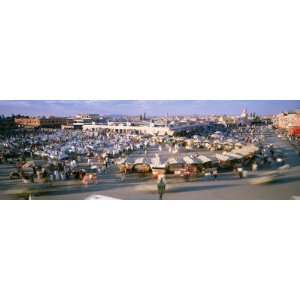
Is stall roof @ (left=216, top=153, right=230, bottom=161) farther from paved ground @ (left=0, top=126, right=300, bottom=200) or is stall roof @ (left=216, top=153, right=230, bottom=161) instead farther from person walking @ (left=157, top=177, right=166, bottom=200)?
person walking @ (left=157, top=177, right=166, bottom=200)

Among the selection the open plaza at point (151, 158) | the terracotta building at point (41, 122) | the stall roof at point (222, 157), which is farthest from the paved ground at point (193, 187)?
the terracotta building at point (41, 122)

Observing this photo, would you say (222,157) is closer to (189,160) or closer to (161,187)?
(189,160)
